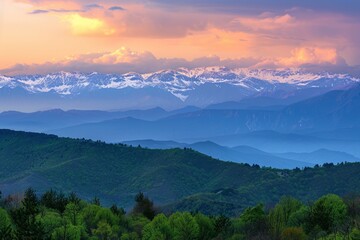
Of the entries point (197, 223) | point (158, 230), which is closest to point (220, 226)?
point (197, 223)

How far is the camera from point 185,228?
148m

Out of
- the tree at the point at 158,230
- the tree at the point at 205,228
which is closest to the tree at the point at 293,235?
the tree at the point at 158,230

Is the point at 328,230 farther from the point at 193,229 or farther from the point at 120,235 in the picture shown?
the point at 120,235

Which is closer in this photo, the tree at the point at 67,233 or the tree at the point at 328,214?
the tree at the point at 67,233

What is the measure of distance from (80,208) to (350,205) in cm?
7145

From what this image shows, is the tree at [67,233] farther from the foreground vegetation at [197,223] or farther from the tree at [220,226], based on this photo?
the tree at [220,226]

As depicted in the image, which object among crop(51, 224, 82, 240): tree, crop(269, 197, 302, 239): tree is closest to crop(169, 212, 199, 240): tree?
crop(269, 197, 302, 239): tree

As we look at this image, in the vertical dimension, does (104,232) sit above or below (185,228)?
below

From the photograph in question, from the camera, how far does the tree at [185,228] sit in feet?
483

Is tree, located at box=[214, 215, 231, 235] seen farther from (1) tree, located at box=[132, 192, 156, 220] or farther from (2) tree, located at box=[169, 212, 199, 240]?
(1) tree, located at box=[132, 192, 156, 220]

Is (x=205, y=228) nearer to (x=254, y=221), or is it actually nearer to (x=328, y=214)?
(x=254, y=221)

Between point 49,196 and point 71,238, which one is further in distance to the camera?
point 49,196

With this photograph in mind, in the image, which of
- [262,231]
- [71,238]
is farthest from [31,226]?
[262,231]

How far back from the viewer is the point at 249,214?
161 metres
